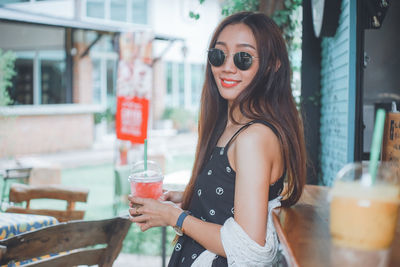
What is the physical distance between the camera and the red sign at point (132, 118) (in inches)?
203

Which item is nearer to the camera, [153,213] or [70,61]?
[153,213]

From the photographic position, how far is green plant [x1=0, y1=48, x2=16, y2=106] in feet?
15.1

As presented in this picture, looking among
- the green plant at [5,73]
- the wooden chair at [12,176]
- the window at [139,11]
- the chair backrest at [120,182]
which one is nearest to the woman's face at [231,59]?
the wooden chair at [12,176]

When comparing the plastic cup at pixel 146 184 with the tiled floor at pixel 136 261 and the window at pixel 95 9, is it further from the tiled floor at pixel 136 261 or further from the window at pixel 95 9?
the window at pixel 95 9

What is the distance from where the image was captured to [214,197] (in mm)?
1518

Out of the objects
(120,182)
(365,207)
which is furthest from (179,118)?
(365,207)

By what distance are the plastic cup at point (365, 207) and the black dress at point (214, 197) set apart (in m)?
0.60

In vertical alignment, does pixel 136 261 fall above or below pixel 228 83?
below

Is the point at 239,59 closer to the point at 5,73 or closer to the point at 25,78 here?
the point at 5,73

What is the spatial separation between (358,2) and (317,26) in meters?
0.63

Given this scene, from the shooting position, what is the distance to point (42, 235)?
1.62m

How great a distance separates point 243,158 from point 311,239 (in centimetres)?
31

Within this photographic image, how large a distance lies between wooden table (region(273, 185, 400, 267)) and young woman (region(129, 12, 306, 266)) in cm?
7

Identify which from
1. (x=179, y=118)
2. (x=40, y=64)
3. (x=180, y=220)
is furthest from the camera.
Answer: (x=179, y=118)
